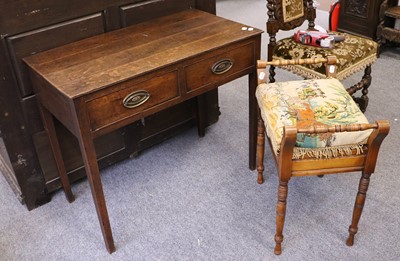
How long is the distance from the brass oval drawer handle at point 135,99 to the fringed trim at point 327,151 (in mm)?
575

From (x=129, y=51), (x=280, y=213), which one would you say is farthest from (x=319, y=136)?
(x=129, y=51)

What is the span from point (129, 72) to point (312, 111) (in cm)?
70

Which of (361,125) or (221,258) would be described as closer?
(361,125)

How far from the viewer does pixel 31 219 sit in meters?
2.04

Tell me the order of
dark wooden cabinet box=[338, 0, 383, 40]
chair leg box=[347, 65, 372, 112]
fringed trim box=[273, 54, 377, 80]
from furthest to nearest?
dark wooden cabinet box=[338, 0, 383, 40] < chair leg box=[347, 65, 372, 112] < fringed trim box=[273, 54, 377, 80]

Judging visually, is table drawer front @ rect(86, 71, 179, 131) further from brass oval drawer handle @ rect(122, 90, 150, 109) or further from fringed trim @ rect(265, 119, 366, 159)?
fringed trim @ rect(265, 119, 366, 159)

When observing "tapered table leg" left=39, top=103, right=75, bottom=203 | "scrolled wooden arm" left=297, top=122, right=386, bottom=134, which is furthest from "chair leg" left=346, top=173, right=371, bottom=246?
"tapered table leg" left=39, top=103, right=75, bottom=203

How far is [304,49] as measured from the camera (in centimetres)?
240

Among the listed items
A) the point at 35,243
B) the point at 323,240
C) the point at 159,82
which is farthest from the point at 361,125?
the point at 35,243

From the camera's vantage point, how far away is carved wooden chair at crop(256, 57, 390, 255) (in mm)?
1507

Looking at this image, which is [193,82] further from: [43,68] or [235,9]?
[235,9]

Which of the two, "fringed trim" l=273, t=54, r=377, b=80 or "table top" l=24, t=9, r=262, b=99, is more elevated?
"table top" l=24, t=9, r=262, b=99

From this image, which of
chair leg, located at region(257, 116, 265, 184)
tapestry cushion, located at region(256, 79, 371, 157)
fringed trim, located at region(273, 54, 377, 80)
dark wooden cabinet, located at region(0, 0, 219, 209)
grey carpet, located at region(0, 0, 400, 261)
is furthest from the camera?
fringed trim, located at region(273, 54, 377, 80)

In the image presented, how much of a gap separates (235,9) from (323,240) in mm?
Answer: 3288
